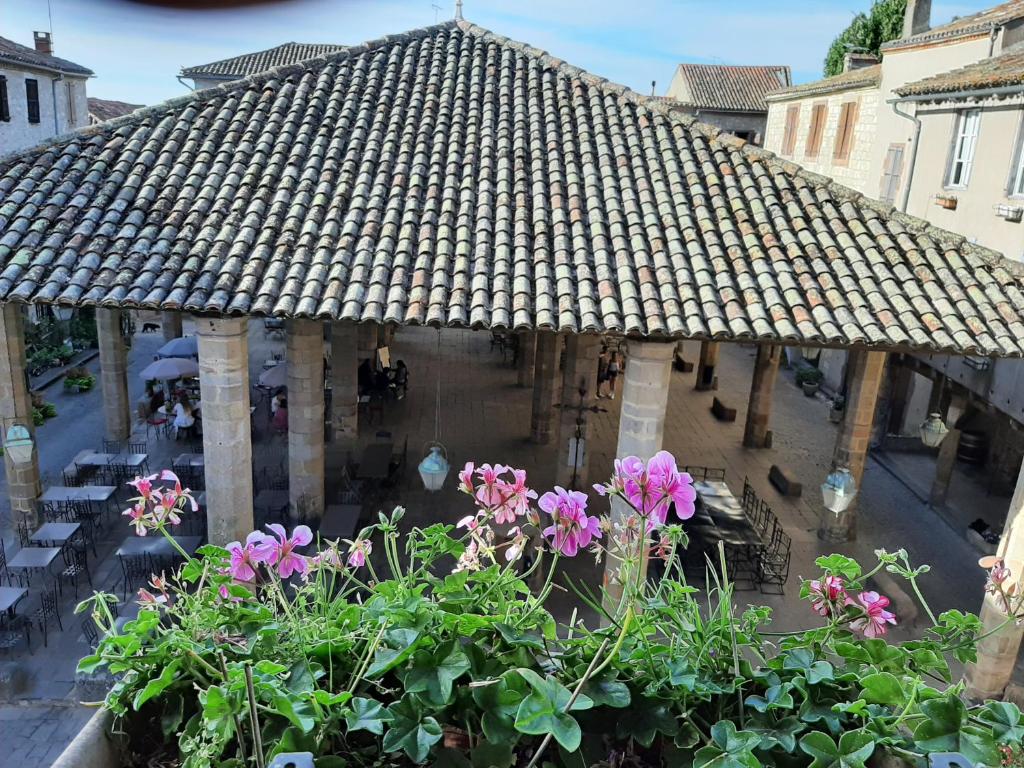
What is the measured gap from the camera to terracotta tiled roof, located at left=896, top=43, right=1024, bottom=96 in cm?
1272

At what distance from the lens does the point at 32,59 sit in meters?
24.6

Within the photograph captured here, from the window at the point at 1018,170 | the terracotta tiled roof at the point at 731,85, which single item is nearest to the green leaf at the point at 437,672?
the window at the point at 1018,170

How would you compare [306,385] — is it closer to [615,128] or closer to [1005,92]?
[615,128]

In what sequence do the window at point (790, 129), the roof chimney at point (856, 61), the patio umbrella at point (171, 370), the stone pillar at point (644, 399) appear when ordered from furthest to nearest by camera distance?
the roof chimney at point (856, 61) < the window at point (790, 129) < the patio umbrella at point (171, 370) < the stone pillar at point (644, 399)

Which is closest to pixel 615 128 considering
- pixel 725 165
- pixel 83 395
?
pixel 725 165

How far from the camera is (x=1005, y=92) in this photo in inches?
508

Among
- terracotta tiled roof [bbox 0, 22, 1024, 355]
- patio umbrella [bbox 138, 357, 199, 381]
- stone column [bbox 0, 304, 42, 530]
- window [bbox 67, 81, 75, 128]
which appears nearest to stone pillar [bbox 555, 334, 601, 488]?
terracotta tiled roof [bbox 0, 22, 1024, 355]

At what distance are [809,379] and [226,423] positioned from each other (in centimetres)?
1892

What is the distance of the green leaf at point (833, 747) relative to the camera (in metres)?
2.35

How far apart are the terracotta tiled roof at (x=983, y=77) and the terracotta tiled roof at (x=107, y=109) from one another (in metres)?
37.0

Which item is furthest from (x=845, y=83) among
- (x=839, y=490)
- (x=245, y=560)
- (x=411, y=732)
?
(x=411, y=732)

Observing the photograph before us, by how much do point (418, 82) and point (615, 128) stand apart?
9.74 feet

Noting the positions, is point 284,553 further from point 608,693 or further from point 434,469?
point 434,469

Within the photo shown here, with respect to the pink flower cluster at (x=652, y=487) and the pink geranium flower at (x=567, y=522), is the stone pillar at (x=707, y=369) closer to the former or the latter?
the pink geranium flower at (x=567, y=522)
